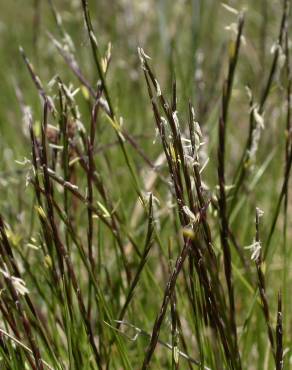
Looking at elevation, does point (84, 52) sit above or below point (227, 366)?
above

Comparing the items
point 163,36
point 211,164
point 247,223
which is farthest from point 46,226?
point 163,36

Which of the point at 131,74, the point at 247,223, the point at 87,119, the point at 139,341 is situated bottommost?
the point at 139,341

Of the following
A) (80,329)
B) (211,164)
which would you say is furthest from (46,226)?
(211,164)

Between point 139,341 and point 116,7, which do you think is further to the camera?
point 116,7

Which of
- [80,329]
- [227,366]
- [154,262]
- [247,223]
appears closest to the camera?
[227,366]

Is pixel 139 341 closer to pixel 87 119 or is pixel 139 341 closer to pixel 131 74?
pixel 87 119

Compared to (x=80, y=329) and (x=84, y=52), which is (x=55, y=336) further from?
(x=84, y=52)

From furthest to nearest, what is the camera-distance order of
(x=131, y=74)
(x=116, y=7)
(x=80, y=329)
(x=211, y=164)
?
(x=116, y=7) < (x=131, y=74) < (x=211, y=164) < (x=80, y=329)
